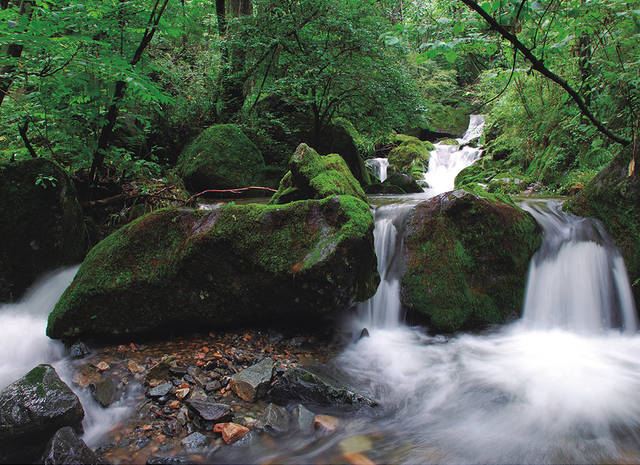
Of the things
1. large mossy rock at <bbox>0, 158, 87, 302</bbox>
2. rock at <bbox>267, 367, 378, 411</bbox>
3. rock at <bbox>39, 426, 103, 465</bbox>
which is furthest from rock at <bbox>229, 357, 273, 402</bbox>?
large mossy rock at <bbox>0, 158, 87, 302</bbox>

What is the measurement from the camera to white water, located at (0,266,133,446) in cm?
253

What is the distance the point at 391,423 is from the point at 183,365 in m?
1.87

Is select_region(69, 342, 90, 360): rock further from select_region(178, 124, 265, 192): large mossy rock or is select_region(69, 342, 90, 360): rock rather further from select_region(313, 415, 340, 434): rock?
select_region(178, 124, 265, 192): large mossy rock

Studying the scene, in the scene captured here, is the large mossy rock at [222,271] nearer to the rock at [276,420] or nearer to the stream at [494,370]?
the stream at [494,370]

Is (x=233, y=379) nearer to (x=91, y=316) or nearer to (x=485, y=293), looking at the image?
(x=91, y=316)

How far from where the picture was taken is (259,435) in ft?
7.94

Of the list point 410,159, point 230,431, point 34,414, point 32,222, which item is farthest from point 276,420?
point 410,159

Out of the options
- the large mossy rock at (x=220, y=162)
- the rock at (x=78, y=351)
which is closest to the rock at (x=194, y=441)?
the rock at (x=78, y=351)

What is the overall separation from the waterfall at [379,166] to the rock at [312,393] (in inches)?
535

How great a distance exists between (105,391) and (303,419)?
5.20 ft

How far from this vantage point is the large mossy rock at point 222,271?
3.52 metres

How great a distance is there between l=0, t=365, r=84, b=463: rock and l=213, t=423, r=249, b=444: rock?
0.94 metres

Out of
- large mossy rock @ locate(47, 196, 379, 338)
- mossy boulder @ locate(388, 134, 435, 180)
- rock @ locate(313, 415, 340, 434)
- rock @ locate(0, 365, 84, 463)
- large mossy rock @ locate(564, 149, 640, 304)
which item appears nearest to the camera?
rock @ locate(0, 365, 84, 463)

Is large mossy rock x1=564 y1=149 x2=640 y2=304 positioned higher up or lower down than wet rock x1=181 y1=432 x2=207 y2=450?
higher up
